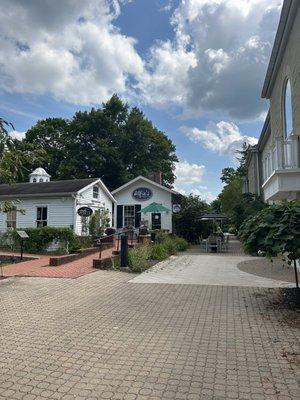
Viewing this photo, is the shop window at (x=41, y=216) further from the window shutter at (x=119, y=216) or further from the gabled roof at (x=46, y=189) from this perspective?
the window shutter at (x=119, y=216)

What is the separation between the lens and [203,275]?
1195 centimetres

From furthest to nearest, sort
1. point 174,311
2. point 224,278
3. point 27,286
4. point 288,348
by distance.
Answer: point 224,278 → point 27,286 → point 174,311 → point 288,348

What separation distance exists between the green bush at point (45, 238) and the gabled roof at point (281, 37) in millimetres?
11107

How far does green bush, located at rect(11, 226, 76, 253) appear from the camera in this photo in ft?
59.8

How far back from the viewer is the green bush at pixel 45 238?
1823cm

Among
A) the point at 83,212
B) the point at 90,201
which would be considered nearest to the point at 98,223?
the point at 90,201

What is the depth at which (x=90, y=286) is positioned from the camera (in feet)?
32.6

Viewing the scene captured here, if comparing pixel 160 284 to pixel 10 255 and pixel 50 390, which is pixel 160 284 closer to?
pixel 50 390

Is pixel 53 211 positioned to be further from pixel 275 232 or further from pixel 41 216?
pixel 275 232

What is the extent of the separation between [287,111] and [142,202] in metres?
17.8

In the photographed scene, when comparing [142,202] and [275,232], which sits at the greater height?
[142,202]

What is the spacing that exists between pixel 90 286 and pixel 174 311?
3.30 m

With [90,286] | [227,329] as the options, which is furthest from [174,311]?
[90,286]

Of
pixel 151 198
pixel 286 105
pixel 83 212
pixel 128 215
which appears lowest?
pixel 83 212
